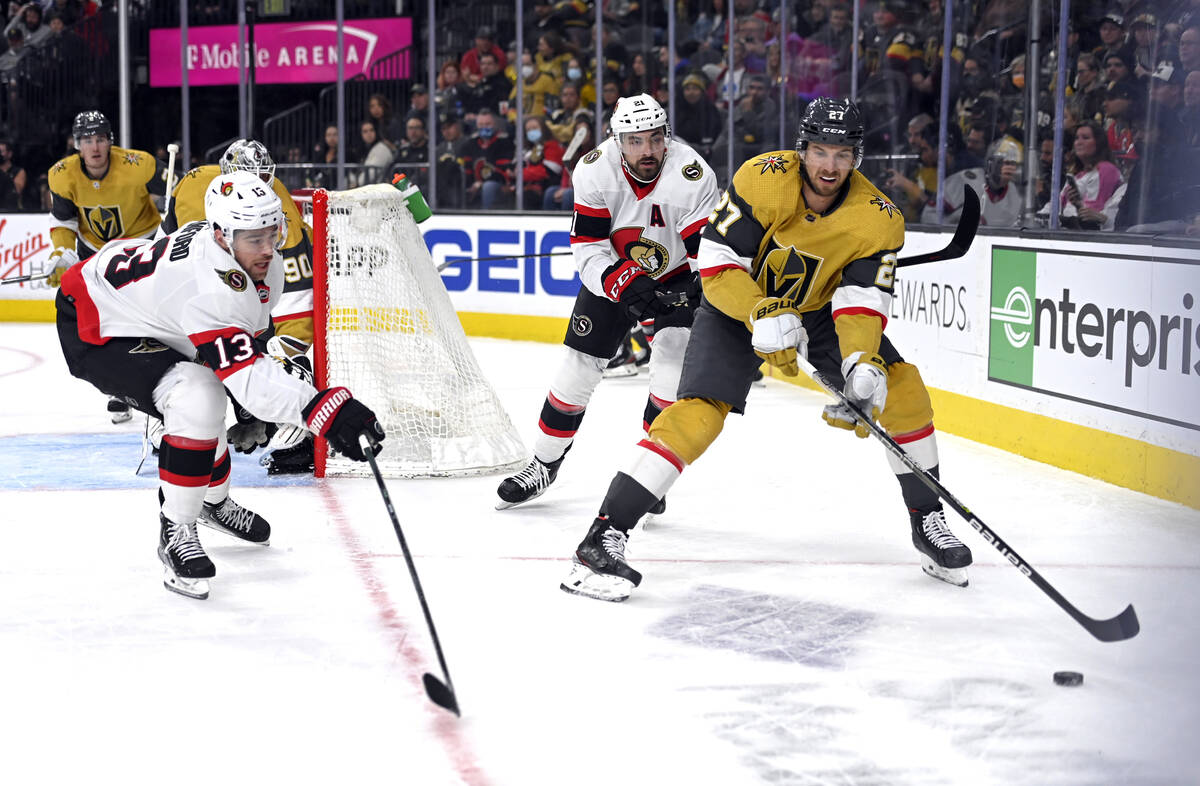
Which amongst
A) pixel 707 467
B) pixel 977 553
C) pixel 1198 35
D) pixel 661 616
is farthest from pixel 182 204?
pixel 1198 35

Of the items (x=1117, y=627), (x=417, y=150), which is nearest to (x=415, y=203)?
(x=1117, y=627)

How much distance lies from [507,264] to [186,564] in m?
5.90

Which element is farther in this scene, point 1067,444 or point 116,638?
point 1067,444

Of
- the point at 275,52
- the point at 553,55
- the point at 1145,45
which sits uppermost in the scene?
the point at 275,52

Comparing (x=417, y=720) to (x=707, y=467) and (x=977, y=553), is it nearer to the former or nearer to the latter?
(x=977, y=553)

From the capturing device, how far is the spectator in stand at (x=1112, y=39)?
4.95m

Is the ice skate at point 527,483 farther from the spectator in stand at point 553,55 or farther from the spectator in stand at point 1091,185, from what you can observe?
the spectator in stand at point 553,55

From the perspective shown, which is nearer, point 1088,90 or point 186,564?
point 186,564

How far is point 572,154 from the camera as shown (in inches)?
354

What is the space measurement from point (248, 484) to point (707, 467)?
152cm

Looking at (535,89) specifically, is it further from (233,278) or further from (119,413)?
(233,278)

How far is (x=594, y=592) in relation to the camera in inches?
121

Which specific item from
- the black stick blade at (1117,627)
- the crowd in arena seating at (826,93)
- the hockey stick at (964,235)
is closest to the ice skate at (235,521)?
the hockey stick at (964,235)

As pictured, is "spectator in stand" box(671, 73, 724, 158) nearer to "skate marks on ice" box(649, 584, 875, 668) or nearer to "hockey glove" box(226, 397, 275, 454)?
"hockey glove" box(226, 397, 275, 454)
